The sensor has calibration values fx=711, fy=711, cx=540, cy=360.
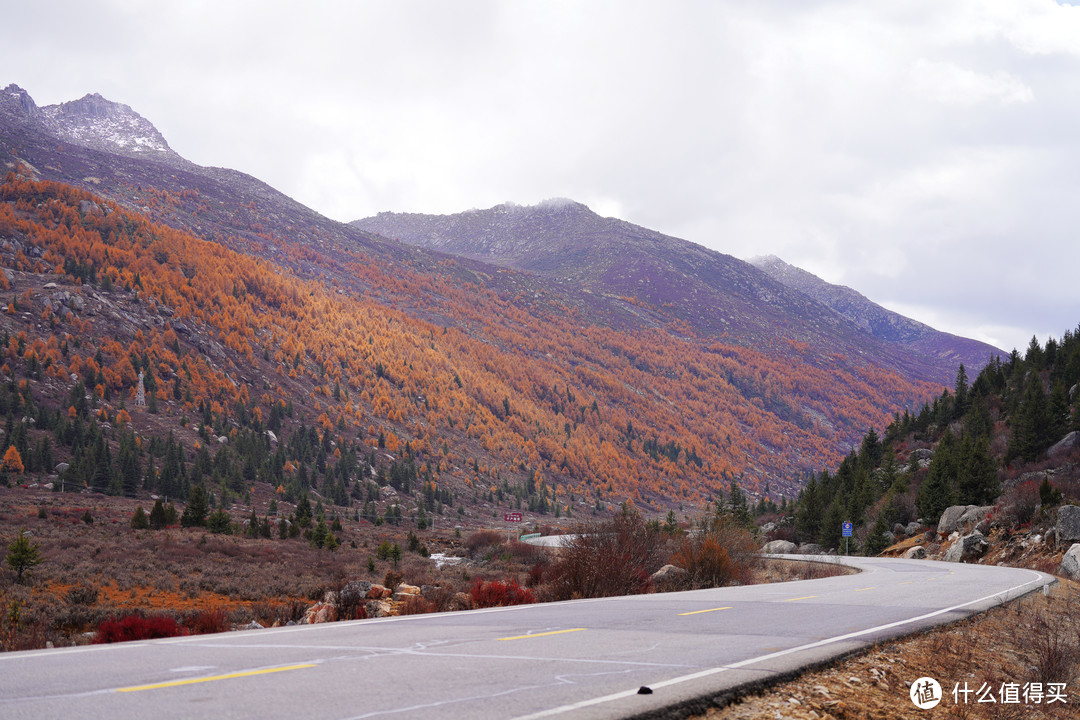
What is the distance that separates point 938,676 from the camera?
27.5ft

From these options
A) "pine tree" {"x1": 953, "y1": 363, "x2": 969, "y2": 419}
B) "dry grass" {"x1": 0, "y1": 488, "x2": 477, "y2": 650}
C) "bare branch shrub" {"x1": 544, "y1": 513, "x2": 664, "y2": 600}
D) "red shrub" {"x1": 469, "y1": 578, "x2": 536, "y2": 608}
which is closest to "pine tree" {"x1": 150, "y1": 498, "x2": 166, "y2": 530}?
"dry grass" {"x1": 0, "y1": 488, "x2": 477, "y2": 650}

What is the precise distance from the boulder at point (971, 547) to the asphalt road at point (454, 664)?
27.4 m

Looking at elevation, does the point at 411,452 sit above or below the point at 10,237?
below

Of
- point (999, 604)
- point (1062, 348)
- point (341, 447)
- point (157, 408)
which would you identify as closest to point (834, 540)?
point (1062, 348)

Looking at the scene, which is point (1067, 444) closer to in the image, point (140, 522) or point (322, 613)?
point (322, 613)

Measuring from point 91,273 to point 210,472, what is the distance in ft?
278

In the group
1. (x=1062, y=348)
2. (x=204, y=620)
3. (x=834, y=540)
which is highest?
(x=1062, y=348)

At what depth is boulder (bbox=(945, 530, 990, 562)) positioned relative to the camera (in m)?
35.5

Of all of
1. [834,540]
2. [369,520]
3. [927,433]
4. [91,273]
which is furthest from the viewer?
[91,273]

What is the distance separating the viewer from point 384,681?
628cm

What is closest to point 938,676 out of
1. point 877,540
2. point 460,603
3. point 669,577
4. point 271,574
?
point 460,603

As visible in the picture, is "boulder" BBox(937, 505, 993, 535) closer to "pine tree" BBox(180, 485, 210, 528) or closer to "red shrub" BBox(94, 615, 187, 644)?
"red shrub" BBox(94, 615, 187, 644)

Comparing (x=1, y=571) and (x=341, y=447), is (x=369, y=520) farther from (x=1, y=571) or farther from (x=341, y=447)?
(x=1, y=571)

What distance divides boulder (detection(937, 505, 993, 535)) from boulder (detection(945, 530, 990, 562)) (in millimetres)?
4584
